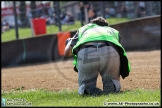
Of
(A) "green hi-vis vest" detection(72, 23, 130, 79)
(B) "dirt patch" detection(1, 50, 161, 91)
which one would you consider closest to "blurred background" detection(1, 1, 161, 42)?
(B) "dirt patch" detection(1, 50, 161, 91)

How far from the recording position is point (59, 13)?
18047 millimetres

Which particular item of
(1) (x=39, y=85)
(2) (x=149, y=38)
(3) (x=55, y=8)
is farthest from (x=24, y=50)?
(1) (x=39, y=85)

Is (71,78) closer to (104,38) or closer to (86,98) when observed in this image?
(104,38)

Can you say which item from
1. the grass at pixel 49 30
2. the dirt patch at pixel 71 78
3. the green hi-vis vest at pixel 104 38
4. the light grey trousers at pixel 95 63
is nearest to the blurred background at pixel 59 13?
the grass at pixel 49 30

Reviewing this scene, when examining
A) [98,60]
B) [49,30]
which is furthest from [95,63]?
[49,30]

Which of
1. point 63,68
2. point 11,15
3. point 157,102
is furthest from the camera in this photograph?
point 11,15

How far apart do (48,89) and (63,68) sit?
3432 millimetres

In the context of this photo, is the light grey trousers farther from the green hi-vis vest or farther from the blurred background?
the blurred background

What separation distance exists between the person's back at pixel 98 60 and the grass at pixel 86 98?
12.2 inches

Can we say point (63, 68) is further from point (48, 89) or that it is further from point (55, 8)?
point (55, 8)

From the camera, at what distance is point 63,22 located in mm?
19891

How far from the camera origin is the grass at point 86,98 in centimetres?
608

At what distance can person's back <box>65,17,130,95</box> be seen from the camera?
7.19 meters

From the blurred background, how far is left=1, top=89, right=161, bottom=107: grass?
33.4ft
